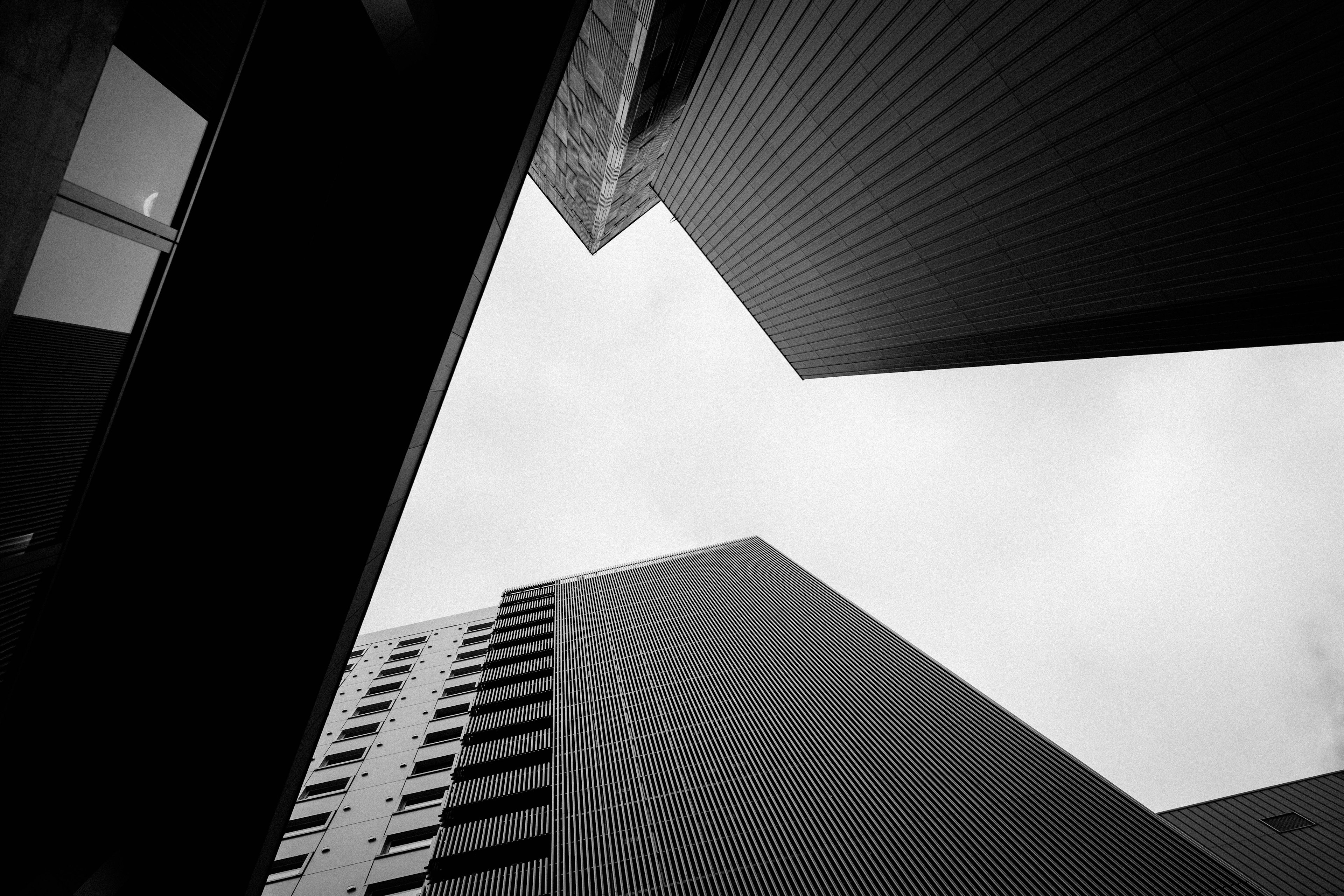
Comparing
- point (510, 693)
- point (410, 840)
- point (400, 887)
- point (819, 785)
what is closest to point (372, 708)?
point (510, 693)

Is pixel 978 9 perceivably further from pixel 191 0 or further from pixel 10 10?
pixel 10 10

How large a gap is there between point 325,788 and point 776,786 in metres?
20.3

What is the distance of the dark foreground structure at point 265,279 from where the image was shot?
3383mm

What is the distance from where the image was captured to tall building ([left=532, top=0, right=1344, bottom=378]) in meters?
8.66

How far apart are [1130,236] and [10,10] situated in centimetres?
1672

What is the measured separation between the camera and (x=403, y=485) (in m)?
6.20

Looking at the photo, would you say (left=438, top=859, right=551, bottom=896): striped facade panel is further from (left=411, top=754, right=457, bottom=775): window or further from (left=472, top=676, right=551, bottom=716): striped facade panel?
(left=472, top=676, right=551, bottom=716): striped facade panel

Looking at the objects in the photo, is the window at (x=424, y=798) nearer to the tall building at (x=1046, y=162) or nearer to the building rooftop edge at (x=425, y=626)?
the building rooftop edge at (x=425, y=626)

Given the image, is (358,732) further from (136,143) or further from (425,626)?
(136,143)

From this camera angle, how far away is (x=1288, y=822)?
2475 cm

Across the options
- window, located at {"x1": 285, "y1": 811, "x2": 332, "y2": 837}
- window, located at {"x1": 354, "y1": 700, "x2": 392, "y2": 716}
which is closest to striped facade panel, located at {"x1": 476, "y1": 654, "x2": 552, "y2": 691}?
window, located at {"x1": 354, "y1": 700, "x2": 392, "y2": 716}

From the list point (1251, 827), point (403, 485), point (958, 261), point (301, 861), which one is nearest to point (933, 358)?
point (958, 261)

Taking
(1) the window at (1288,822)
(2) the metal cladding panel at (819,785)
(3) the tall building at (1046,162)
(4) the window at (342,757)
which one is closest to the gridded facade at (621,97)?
(3) the tall building at (1046,162)

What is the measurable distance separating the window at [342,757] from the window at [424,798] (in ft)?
13.5
